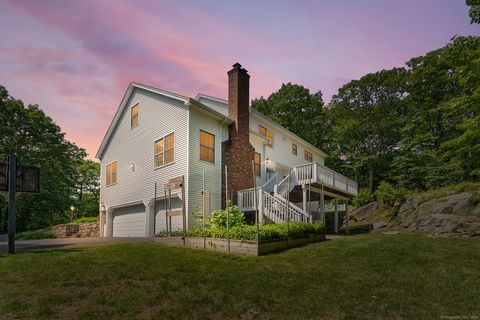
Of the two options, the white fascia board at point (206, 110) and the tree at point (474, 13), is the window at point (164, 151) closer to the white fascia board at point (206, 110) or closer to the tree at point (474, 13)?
the white fascia board at point (206, 110)

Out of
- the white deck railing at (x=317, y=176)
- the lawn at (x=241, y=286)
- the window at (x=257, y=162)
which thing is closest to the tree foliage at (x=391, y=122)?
the white deck railing at (x=317, y=176)

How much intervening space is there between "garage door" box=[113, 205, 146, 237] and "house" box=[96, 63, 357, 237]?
6cm

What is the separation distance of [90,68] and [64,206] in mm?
27442

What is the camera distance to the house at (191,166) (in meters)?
13.8

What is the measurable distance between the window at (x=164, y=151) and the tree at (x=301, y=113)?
24.2 meters

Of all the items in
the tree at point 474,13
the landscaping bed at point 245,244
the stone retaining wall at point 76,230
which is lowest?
the stone retaining wall at point 76,230

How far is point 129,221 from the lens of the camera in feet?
60.3

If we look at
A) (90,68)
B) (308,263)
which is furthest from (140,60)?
(308,263)

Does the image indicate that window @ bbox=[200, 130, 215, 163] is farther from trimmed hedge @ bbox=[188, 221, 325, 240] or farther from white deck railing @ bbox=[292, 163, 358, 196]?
white deck railing @ bbox=[292, 163, 358, 196]

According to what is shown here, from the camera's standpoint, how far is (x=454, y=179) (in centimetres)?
2356

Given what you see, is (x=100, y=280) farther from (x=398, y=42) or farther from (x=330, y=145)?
(x=330, y=145)

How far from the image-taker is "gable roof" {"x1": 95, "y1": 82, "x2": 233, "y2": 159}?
14.2 meters

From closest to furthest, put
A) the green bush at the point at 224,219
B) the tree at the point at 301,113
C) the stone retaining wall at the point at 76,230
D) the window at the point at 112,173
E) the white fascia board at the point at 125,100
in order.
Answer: the green bush at the point at 224,219 < the white fascia board at the point at 125,100 < the window at the point at 112,173 < the stone retaining wall at the point at 76,230 < the tree at the point at 301,113

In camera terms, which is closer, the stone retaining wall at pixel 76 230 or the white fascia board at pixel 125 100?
the white fascia board at pixel 125 100
